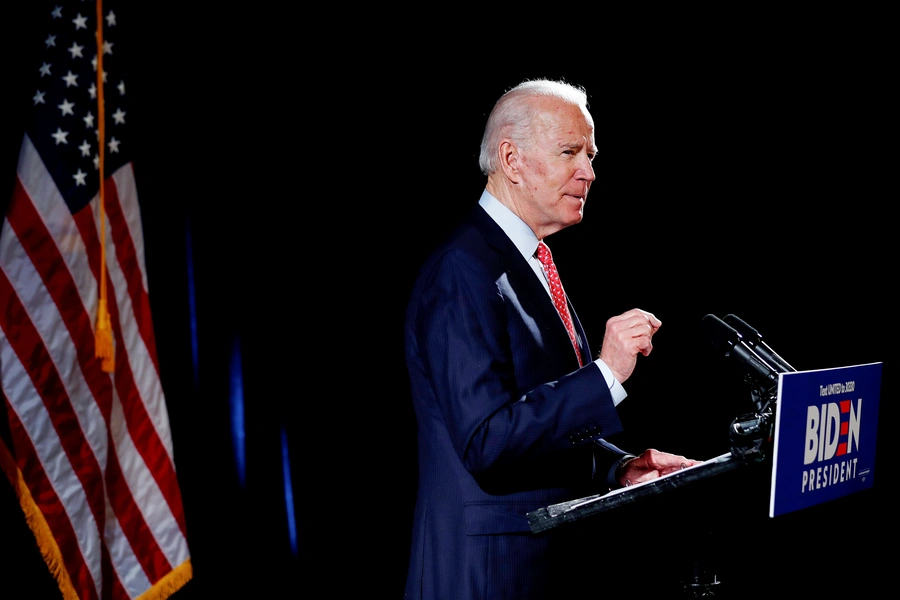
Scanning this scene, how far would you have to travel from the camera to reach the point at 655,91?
291cm

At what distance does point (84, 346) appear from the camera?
2182 millimetres

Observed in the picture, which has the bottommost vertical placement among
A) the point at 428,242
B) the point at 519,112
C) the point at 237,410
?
the point at 237,410

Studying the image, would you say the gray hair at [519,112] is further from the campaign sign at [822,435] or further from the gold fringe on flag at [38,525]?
the gold fringe on flag at [38,525]

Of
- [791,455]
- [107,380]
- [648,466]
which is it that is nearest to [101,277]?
[107,380]

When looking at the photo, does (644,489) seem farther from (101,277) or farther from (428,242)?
(428,242)

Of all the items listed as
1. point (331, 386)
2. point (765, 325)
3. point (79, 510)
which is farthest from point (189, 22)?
point (765, 325)

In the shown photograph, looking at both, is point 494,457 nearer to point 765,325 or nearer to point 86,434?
point 86,434

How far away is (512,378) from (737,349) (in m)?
0.36

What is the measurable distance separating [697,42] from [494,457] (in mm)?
2194

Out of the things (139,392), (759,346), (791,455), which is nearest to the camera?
(791,455)

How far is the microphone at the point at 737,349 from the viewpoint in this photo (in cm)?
117

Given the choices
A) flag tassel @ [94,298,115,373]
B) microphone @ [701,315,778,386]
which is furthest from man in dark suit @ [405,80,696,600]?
flag tassel @ [94,298,115,373]

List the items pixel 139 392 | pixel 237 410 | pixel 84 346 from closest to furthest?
1. pixel 84 346
2. pixel 139 392
3. pixel 237 410

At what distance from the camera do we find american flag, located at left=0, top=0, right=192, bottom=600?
208cm
